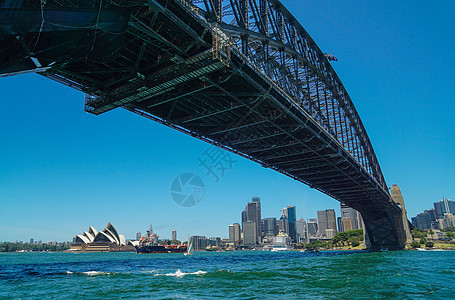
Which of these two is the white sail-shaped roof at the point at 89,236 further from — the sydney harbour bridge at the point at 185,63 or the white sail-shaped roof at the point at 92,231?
the sydney harbour bridge at the point at 185,63

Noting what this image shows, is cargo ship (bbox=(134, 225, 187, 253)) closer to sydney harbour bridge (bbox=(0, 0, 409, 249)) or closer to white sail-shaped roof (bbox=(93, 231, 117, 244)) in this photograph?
white sail-shaped roof (bbox=(93, 231, 117, 244))

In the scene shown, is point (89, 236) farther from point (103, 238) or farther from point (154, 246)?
point (154, 246)

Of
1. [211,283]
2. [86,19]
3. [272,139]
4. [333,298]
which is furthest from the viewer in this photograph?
[272,139]

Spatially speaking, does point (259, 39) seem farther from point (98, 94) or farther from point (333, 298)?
point (333, 298)

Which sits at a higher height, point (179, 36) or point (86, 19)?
point (179, 36)

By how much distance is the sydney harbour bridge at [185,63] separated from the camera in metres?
14.2

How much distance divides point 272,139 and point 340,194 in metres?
40.7

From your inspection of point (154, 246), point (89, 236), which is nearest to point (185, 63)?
point (154, 246)

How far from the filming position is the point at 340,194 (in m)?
74.5

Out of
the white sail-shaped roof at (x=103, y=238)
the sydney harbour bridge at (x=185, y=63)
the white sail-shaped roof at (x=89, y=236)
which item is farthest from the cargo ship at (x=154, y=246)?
the sydney harbour bridge at (x=185, y=63)

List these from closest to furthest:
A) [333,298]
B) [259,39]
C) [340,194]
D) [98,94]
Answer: [333,298] < [98,94] < [259,39] < [340,194]

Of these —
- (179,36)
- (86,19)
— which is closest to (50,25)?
(86,19)

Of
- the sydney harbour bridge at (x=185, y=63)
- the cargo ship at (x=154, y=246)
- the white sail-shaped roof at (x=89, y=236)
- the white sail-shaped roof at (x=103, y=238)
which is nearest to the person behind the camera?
the sydney harbour bridge at (x=185, y=63)

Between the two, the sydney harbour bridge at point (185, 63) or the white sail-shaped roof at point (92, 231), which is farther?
the white sail-shaped roof at point (92, 231)
